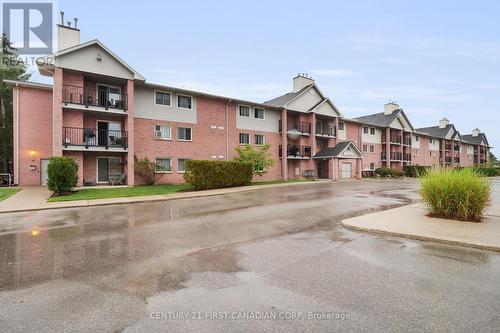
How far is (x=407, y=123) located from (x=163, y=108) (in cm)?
4262

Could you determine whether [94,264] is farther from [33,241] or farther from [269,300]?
[269,300]

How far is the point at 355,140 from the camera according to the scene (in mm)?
40875

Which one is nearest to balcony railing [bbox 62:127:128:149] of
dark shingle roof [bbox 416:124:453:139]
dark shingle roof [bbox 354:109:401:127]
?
dark shingle roof [bbox 354:109:401:127]

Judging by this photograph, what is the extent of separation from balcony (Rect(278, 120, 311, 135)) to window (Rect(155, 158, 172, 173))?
14078 millimetres

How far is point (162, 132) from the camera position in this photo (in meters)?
24.6

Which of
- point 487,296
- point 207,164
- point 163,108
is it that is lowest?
point 487,296

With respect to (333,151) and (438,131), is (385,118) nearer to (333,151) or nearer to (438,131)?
(333,151)

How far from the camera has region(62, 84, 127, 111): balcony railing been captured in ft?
65.9

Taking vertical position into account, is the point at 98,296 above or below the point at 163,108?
below

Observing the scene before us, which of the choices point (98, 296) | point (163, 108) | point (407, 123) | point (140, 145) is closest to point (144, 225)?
point (98, 296)

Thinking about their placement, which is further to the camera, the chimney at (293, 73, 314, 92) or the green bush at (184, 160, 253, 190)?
the chimney at (293, 73, 314, 92)

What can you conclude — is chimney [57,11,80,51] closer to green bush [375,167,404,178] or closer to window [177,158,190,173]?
window [177,158,190,173]

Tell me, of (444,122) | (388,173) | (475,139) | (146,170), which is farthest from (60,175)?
(475,139)

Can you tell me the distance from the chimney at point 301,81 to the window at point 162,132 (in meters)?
18.6
